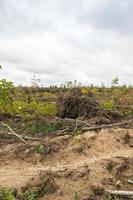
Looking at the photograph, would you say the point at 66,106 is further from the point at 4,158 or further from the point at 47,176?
the point at 47,176

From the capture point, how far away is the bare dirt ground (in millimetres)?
5402

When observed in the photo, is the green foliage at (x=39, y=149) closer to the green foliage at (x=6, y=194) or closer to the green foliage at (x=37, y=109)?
the green foliage at (x=6, y=194)

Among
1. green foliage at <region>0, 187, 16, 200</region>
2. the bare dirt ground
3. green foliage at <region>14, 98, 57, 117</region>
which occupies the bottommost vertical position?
green foliage at <region>0, 187, 16, 200</region>

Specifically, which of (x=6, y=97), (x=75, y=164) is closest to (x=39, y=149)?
(x=75, y=164)

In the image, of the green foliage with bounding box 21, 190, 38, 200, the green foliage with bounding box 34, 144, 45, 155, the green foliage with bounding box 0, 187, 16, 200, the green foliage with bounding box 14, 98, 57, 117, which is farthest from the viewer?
the green foliage with bounding box 14, 98, 57, 117

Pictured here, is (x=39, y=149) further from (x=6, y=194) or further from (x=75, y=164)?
(x=6, y=194)

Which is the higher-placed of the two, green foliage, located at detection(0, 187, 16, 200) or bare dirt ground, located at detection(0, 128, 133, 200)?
bare dirt ground, located at detection(0, 128, 133, 200)

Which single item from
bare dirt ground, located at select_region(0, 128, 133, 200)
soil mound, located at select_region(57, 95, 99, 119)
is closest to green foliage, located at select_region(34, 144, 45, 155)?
bare dirt ground, located at select_region(0, 128, 133, 200)

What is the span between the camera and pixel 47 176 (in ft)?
18.2

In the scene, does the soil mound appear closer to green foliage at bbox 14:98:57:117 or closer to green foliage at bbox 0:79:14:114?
green foliage at bbox 14:98:57:117

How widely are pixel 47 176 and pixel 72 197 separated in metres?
0.49

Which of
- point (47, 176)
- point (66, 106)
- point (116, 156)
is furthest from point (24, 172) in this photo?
point (66, 106)

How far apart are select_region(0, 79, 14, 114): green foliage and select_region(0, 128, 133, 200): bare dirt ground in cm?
190

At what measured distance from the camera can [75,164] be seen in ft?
19.5
